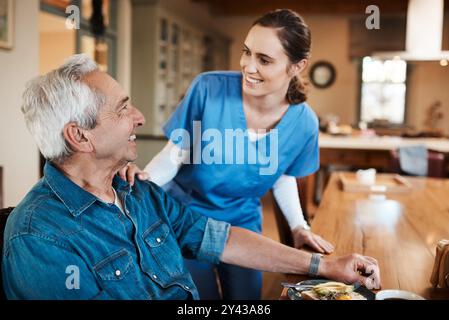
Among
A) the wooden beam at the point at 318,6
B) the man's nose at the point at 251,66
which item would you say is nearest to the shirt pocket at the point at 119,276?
the man's nose at the point at 251,66

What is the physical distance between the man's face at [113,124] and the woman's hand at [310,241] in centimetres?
50

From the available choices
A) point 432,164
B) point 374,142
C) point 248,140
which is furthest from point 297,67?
point 432,164

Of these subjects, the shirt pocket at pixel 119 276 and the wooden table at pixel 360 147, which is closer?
the shirt pocket at pixel 119 276

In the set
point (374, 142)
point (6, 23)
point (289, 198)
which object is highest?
point (6, 23)

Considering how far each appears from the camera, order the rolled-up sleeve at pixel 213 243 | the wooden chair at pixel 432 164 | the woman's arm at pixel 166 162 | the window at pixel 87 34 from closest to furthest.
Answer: the rolled-up sleeve at pixel 213 243 < the woman's arm at pixel 166 162 < the window at pixel 87 34 < the wooden chair at pixel 432 164

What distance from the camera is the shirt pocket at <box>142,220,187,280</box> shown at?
1000 millimetres

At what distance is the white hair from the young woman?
220mm

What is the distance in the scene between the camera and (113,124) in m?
0.92

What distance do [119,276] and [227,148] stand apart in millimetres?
424

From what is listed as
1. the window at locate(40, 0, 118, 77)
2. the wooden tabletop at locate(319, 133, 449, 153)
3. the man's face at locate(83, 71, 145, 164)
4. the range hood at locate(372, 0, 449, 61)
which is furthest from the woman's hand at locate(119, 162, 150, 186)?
the range hood at locate(372, 0, 449, 61)

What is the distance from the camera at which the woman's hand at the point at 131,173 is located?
107 centimetres

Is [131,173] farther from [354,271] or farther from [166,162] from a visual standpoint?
[354,271]

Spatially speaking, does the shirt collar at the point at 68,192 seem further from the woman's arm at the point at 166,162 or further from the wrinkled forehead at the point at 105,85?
the woman's arm at the point at 166,162
